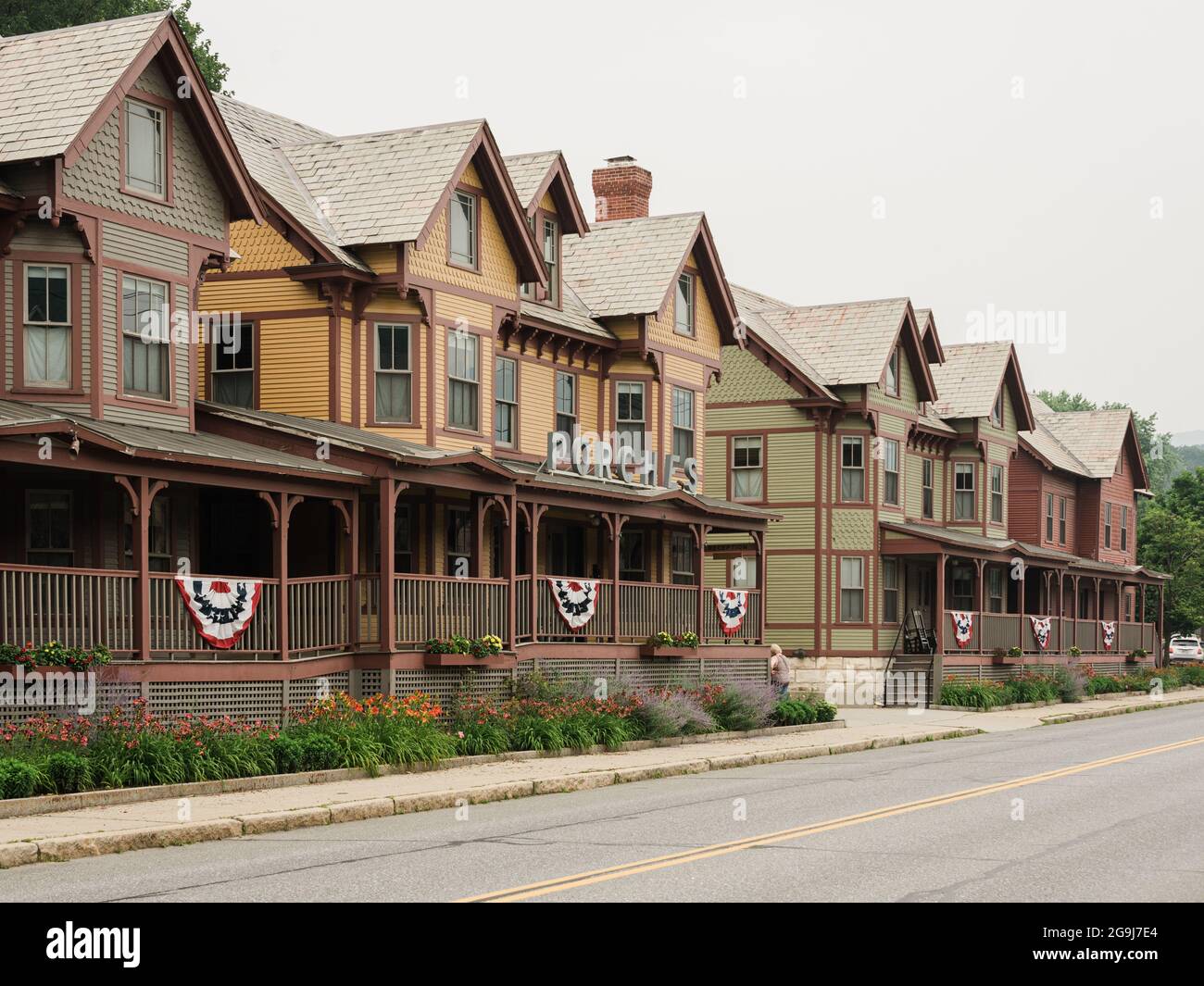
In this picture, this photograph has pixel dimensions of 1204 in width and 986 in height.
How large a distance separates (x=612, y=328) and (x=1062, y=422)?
37975 mm

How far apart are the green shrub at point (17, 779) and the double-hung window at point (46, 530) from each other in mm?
7299

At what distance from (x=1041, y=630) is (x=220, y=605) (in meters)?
35.5

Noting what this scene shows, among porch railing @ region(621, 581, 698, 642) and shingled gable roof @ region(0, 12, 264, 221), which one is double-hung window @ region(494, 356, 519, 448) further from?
shingled gable roof @ region(0, 12, 264, 221)

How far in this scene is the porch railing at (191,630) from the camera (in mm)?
21562

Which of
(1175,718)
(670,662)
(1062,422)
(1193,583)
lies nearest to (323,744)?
(670,662)

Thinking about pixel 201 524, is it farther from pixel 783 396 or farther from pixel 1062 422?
pixel 1062 422

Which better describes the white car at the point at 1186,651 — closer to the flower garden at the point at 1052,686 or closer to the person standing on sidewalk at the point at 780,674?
the flower garden at the point at 1052,686

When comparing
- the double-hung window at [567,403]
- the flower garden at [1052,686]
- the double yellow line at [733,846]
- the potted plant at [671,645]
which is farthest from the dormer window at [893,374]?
the double yellow line at [733,846]

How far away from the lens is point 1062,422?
6919cm

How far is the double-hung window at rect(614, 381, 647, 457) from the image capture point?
119 ft

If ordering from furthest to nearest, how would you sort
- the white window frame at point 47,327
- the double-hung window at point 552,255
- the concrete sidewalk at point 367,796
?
the double-hung window at point 552,255
the white window frame at point 47,327
the concrete sidewalk at point 367,796

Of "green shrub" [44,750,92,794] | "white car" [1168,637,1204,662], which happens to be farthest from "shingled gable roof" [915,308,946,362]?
"white car" [1168,637,1204,662]

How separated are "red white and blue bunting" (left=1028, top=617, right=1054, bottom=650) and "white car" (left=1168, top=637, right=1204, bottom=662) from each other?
36.6 metres

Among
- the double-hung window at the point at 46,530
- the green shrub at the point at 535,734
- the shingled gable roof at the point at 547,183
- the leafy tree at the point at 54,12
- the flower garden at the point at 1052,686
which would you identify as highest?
the leafy tree at the point at 54,12
